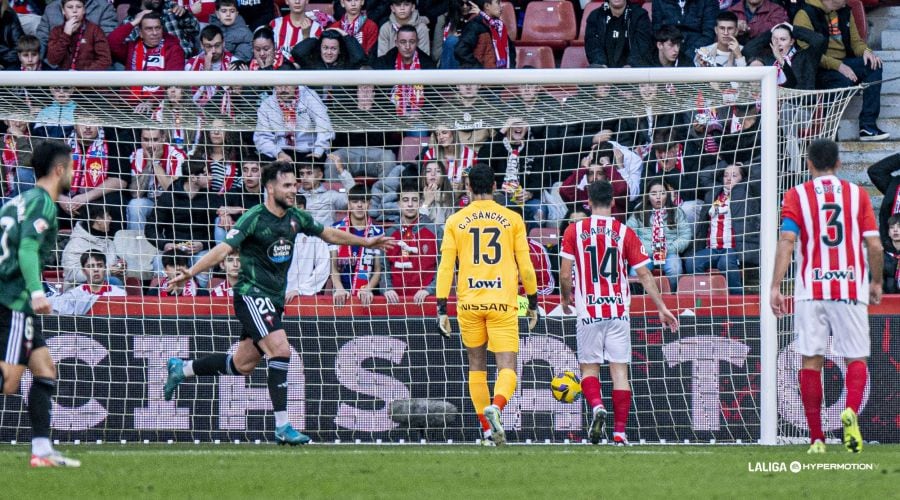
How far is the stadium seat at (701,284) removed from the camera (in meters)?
12.4

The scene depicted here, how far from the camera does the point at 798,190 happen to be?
9461mm

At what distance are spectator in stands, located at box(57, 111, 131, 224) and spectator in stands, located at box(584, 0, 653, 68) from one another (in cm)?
563

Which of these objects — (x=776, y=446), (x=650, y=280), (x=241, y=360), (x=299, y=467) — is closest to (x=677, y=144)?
(x=650, y=280)

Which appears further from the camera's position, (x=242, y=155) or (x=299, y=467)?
(x=242, y=155)

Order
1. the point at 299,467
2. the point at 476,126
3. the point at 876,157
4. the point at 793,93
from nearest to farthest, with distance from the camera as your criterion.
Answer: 1. the point at 299,467
2. the point at 793,93
3. the point at 476,126
4. the point at 876,157

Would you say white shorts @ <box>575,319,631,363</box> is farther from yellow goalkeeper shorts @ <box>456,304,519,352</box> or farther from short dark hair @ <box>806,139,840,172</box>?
short dark hair @ <box>806,139,840,172</box>

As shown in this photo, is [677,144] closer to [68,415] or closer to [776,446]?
[776,446]

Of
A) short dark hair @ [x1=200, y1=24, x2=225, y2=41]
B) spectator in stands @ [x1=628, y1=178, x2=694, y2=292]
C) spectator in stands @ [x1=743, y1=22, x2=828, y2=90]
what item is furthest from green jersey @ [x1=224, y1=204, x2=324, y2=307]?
spectator in stands @ [x1=743, y1=22, x2=828, y2=90]

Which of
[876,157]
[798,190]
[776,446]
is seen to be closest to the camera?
[798,190]

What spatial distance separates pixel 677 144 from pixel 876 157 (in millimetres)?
3464

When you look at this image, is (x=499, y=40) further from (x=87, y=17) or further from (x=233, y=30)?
(x=87, y=17)

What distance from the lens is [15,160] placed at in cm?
1323

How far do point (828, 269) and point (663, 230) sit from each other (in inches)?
134

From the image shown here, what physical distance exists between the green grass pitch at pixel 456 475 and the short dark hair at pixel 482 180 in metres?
2.16
